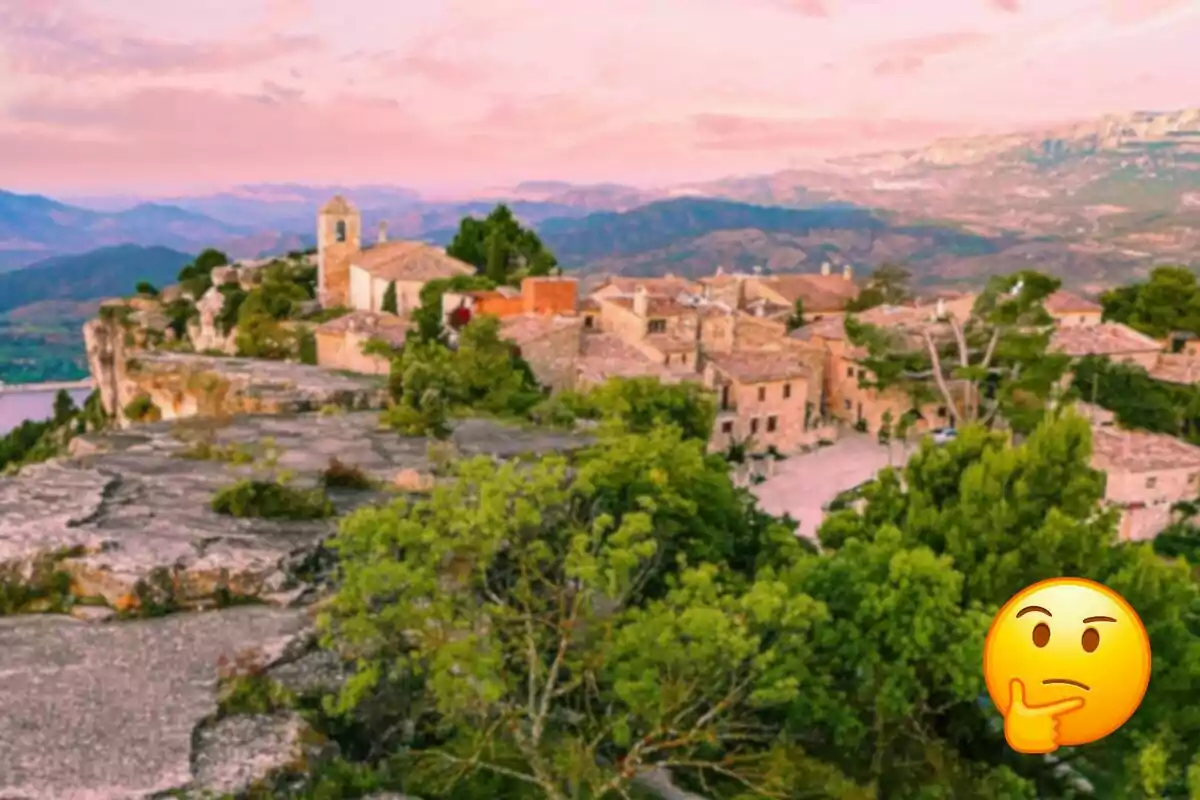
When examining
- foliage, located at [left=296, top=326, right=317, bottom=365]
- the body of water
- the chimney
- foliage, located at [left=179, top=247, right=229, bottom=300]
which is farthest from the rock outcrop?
the body of water

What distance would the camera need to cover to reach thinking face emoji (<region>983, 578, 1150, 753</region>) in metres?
2.38

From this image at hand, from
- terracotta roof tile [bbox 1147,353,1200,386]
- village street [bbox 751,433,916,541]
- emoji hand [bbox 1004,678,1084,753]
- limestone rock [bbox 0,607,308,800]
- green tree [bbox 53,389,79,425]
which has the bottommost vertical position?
green tree [bbox 53,389,79,425]

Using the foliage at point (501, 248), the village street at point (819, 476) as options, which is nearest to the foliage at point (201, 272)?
the foliage at point (501, 248)

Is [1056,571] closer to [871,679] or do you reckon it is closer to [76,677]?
[871,679]

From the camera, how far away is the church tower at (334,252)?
181 ft

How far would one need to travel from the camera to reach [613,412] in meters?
23.0

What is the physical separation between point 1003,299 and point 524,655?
37.4m

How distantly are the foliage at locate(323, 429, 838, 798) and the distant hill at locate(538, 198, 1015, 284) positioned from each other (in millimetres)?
82560

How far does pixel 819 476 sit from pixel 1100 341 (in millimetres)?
16583

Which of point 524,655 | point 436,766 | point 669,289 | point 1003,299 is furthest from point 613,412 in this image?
point 669,289

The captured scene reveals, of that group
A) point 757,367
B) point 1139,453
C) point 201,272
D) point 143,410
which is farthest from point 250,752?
point 201,272

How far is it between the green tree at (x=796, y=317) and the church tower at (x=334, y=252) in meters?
24.3

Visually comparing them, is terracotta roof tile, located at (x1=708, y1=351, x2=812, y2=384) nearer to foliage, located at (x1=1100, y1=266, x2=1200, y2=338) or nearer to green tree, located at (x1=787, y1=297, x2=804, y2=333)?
green tree, located at (x1=787, y1=297, x2=804, y2=333)

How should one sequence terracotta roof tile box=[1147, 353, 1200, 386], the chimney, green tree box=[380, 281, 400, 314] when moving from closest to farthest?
the chimney
terracotta roof tile box=[1147, 353, 1200, 386]
green tree box=[380, 281, 400, 314]
